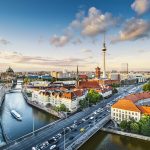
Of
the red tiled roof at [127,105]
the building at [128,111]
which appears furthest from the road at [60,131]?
the red tiled roof at [127,105]

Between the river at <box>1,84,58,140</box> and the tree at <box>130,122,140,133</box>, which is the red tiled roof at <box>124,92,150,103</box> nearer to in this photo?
the tree at <box>130,122,140,133</box>

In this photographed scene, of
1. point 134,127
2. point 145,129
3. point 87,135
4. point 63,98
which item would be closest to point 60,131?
point 87,135

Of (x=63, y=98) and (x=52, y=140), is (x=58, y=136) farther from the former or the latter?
(x=63, y=98)

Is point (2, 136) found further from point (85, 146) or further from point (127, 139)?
point (127, 139)

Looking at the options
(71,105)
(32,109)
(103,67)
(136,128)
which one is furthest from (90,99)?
(103,67)

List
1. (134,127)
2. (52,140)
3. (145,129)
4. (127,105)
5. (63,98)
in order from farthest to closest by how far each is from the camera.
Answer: (63,98), (127,105), (134,127), (145,129), (52,140)

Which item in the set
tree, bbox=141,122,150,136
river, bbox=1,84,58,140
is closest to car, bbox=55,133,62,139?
river, bbox=1,84,58,140

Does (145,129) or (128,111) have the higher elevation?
(128,111)

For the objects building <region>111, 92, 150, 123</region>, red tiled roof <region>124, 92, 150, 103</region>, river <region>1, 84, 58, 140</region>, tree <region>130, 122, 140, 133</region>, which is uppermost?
red tiled roof <region>124, 92, 150, 103</region>

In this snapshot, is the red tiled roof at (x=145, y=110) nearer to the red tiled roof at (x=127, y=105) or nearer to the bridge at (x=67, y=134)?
the red tiled roof at (x=127, y=105)

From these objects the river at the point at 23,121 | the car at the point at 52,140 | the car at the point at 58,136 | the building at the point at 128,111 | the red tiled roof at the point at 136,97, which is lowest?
the river at the point at 23,121

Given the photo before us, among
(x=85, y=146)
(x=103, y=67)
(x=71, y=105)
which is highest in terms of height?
(x=103, y=67)
